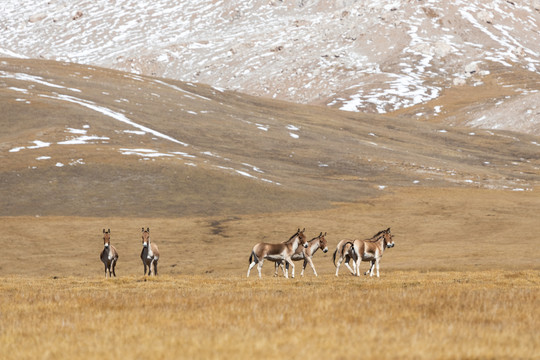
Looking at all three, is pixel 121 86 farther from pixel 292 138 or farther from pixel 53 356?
pixel 53 356

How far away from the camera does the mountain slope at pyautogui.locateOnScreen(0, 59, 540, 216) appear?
315 ft

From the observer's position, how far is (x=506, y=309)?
1612 cm

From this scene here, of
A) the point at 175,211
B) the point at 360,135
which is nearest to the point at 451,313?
the point at 175,211

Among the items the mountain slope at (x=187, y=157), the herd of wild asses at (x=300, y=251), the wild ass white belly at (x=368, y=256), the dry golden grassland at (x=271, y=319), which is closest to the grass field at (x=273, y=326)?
the dry golden grassland at (x=271, y=319)

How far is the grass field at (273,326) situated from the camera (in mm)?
11211

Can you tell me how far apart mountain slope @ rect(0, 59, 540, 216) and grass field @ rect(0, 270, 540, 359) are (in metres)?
70.4

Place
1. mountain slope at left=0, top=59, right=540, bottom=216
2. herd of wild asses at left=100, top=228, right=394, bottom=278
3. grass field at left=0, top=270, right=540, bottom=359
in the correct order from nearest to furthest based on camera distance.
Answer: grass field at left=0, top=270, right=540, bottom=359 → herd of wild asses at left=100, top=228, right=394, bottom=278 → mountain slope at left=0, top=59, right=540, bottom=216

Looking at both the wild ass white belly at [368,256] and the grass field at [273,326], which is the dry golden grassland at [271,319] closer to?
the grass field at [273,326]

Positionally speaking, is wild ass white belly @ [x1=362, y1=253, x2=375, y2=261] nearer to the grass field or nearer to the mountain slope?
the grass field

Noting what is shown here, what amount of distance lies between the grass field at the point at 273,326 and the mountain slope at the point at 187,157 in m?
70.4

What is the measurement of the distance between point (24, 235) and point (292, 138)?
103 metres

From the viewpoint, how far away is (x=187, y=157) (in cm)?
12056

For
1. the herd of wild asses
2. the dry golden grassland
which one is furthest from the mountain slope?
the dry golden grassland

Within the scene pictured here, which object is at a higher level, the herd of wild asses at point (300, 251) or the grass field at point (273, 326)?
the herd of wild asses at point (300, 251)
